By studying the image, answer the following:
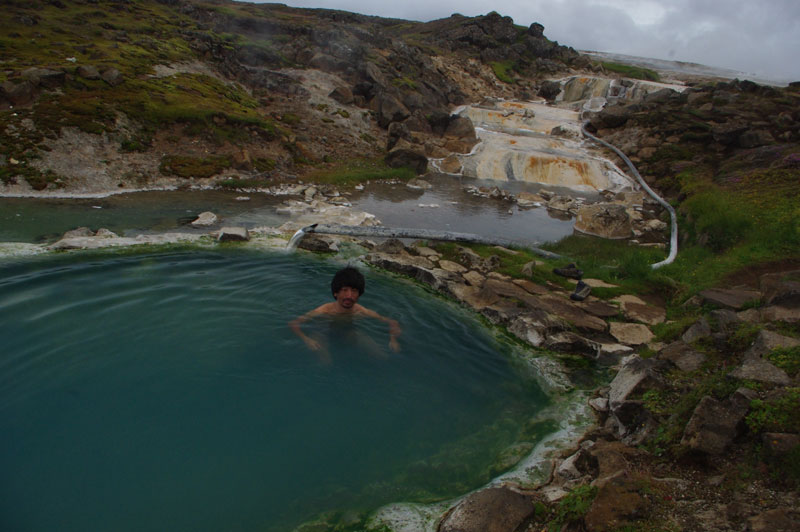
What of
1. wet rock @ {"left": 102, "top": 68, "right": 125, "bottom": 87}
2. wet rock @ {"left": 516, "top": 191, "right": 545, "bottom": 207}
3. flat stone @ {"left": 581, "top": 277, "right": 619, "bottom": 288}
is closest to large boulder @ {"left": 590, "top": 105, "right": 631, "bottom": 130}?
wet rock @ {"left": 516, "top": 191, "right": 545, "bottom": 207}

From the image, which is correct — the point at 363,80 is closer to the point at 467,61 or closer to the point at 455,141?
the point at 455,141

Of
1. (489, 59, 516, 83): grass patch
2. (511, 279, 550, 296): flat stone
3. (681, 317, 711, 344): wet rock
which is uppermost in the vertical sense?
(489, 59, 516, 83): grass patch

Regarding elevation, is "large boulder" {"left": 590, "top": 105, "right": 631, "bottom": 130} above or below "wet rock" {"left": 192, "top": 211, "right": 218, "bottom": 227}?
above

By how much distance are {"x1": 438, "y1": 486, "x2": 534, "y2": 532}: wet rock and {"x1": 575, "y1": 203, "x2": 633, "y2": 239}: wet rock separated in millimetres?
13082

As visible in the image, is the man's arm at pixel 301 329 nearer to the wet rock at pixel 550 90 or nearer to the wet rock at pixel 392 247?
the wet rock at pixel 392 247

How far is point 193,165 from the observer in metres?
17.0

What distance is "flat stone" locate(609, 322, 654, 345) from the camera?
6844mm

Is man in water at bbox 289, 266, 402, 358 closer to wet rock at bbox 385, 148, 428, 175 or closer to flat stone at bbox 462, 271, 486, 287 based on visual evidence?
flat stone at bbox 462, 271, 486, 287

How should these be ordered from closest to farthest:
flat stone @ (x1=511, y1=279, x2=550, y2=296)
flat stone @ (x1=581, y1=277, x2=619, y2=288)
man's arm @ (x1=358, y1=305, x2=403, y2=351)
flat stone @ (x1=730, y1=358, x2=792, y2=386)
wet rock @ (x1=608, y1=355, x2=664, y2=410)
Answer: flat stone @ (x1=730, y1=358, x2=792, y2=386), wet rock @ (x1=608, y1=355, x2=664, y2=410), man's arm @ (x1=358, y1=305, x2=403, y2=351), flat stone @ (x1=511, y1=279, x2=550, y2=296), flat stone @ (x1=581, y1=277, x2=619, y2=288)

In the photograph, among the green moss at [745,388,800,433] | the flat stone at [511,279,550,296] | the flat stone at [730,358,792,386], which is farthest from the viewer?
the flat stone at [511,279,550,296]

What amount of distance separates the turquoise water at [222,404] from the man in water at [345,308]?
159mm

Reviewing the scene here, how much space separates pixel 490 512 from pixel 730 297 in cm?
595

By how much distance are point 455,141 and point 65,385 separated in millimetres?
25128

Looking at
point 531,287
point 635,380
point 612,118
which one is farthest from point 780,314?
point 612,118
